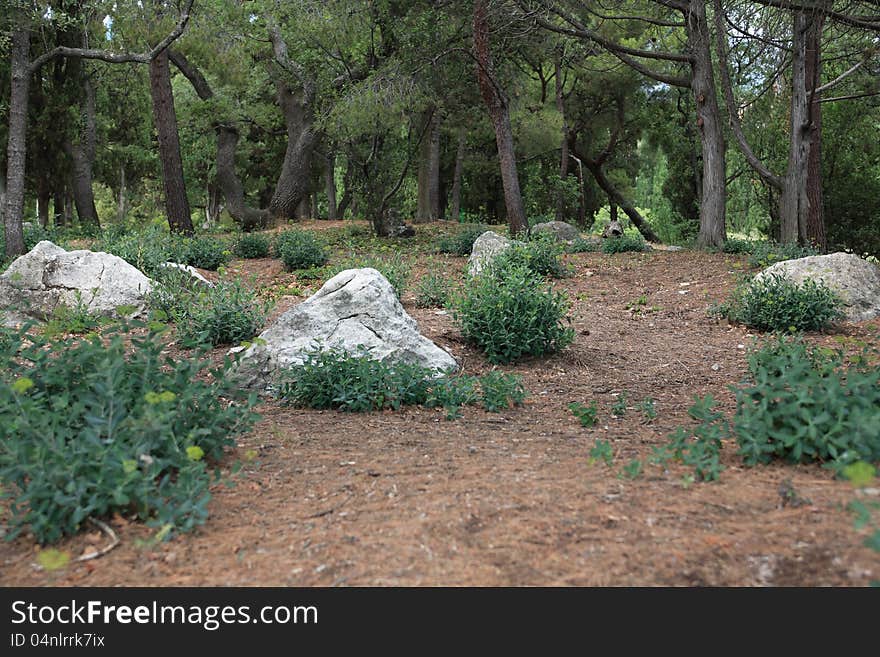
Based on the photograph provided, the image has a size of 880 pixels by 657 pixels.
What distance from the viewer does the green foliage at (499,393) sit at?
15.7ft

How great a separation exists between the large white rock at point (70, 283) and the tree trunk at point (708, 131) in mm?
9127

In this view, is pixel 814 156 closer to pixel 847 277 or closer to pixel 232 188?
pixel 847 277

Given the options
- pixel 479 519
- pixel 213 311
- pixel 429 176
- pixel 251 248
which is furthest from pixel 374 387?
pixel 429 176

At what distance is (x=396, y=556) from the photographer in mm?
2467

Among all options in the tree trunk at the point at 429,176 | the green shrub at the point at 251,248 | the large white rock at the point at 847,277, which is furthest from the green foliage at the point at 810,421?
the tree trunk at the point at 429,176

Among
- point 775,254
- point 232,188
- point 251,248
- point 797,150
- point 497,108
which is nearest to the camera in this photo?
point 775,254

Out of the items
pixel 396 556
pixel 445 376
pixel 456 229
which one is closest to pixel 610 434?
pixel 445 376

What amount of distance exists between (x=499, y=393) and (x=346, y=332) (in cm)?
122

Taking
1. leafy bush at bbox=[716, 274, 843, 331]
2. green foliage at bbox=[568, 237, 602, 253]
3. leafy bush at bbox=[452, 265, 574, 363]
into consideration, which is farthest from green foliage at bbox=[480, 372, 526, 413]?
green foliage at bbox=[568, 237, 602, 253]

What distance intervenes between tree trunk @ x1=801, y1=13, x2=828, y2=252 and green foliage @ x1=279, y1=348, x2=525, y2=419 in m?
8.64

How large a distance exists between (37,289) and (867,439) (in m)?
7.44

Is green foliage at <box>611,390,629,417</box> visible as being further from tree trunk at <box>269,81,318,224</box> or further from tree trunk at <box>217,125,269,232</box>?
tree trunk at <box>269,81,318,224</box>

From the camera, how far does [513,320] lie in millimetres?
6125

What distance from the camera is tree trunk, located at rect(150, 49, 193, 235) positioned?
43.0 feet
